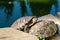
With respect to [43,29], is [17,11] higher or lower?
higher

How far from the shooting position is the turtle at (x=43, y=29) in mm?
3939

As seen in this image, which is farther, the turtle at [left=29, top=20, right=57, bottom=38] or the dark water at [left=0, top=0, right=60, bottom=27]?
the dark water at [left=0, top=0, right=60, bottom=27]

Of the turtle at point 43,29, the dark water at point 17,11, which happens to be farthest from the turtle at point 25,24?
the dark water at point 17,11

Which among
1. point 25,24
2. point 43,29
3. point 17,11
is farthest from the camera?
point 17,11

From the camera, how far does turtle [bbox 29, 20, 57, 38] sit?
155 inches

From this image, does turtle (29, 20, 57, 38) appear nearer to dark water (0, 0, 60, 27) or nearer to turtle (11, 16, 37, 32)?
turtle (11, 16, 37, 32)

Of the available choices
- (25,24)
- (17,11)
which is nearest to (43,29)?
(25,24)

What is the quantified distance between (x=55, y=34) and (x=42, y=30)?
618mm

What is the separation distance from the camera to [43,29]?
3.96 m

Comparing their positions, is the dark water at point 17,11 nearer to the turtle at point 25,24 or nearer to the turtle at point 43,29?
the turtle at point 25,24

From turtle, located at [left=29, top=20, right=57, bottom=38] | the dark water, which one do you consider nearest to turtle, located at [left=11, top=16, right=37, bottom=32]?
turtle, located at [left=29, top=20, right=57, bottom=38]

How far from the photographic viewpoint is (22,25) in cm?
425

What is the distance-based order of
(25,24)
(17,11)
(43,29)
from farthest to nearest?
(17,11), (25,24), (43,29)

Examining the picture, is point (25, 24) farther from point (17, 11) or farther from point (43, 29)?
point (17, 11)
